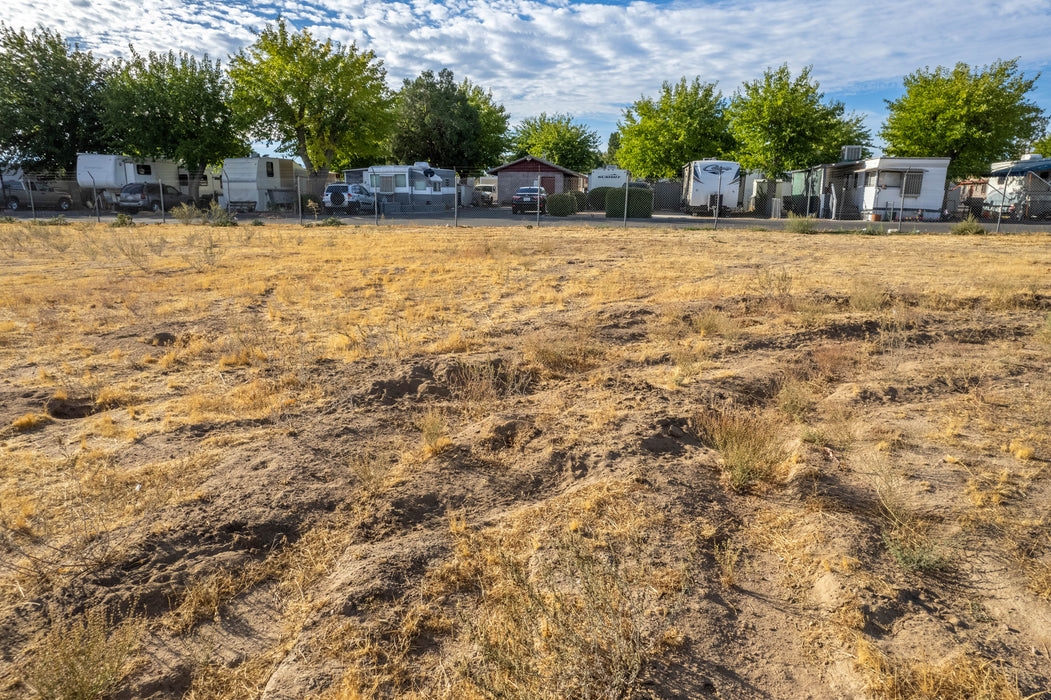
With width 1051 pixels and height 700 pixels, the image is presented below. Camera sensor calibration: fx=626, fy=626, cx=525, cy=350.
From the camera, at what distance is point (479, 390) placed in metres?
5.56

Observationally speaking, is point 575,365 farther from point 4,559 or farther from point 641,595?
point 4,559

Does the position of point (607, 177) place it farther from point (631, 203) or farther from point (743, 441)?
point (743, 441)

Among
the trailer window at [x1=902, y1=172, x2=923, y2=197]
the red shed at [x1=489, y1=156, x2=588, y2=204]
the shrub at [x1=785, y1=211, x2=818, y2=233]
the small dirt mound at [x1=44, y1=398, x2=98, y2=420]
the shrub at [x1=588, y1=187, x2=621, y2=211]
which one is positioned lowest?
the small dirt mound at [x1=44, y1=398, x2=98, y2=420]

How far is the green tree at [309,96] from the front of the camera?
3919 cm

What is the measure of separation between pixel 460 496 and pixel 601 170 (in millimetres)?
44453

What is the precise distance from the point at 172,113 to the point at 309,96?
7860mm

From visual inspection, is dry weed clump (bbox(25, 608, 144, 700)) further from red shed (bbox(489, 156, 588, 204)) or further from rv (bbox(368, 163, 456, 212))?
red shed (bbox(489, 156, 588, 204))

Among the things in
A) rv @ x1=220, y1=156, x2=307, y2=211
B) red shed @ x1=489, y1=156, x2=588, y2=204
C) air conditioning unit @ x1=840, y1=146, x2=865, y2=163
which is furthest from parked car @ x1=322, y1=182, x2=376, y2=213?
air conditioning unit @ x1=840, y1=146, x2=865, y2=163

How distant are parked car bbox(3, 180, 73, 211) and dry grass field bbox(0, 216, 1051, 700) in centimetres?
3417

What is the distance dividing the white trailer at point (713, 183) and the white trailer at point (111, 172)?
96.3 feet

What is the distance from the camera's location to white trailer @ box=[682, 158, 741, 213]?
32.8 m

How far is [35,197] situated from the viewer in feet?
116

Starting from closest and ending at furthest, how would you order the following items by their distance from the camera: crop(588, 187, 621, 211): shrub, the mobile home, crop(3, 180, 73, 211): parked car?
the mobile home, crop(3, 180, 73, 211): parked car, crop(588, 187, 621, 211): shrub

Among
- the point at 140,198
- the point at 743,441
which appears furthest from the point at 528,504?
the point at 140,198
